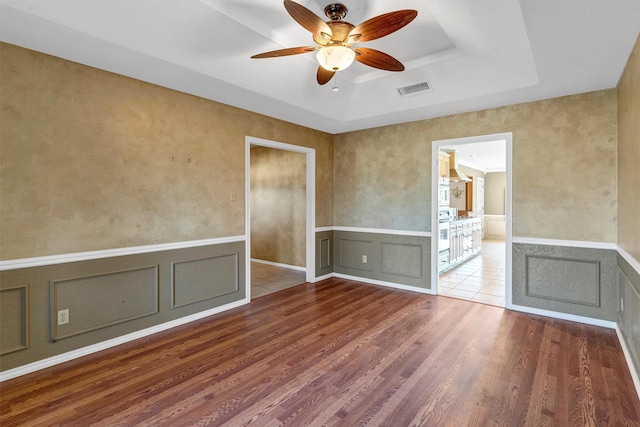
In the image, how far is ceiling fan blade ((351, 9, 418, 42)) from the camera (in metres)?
1.88

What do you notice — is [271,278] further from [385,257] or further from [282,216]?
[385,257]

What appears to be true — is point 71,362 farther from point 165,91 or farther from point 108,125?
point 165,91

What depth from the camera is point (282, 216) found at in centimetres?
647

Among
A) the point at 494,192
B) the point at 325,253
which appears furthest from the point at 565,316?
the point at 494,192

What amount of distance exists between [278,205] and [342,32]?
461 cm

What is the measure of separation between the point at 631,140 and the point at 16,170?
4747mm

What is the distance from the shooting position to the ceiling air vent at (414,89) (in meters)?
3.69

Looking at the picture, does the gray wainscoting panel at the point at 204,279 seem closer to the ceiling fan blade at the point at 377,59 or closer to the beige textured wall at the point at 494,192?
the ceiling fan blade at the point at 377,59

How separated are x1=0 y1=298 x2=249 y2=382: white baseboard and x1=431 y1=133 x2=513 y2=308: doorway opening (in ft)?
10.3

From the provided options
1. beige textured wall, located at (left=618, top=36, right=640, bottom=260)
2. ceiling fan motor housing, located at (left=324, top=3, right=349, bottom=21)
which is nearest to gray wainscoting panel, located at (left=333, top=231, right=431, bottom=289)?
beige textured wall, located at (left=618, top=36, right=640, bottom=260)

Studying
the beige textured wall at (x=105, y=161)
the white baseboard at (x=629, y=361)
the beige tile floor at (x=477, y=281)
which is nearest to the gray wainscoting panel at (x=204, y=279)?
the beige textured wall at (x=105, y=161)

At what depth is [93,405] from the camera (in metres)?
2.09

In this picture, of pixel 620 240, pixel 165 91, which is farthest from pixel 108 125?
pixel 620 240

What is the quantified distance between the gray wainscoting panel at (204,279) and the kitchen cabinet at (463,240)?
4.08 meters
